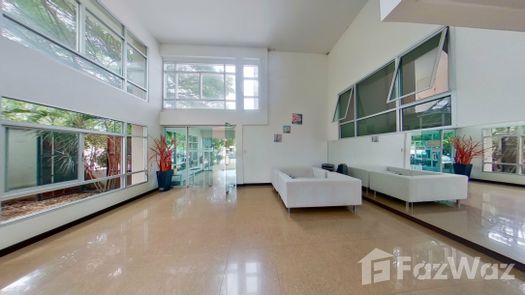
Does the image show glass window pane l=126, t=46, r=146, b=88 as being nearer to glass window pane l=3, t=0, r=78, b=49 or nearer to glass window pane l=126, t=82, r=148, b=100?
glass window pane l=126, t=82, r=148, b=100

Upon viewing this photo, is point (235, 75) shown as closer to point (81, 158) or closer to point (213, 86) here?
point (213, 86)

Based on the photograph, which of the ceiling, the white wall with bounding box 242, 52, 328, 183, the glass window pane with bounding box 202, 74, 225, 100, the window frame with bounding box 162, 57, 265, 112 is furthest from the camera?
the white wall with bounding box 242, 52, 328, 183

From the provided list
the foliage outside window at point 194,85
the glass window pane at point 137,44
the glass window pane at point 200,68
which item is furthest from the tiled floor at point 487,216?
the glass window pane at point 137,44

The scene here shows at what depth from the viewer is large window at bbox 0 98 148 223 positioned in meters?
2.78

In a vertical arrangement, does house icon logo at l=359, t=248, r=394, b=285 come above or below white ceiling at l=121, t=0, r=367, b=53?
below

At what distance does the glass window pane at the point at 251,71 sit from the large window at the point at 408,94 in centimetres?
354

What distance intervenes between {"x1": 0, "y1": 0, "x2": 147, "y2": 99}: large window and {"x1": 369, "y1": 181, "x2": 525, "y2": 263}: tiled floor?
7.18 metres

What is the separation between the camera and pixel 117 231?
3.31 m

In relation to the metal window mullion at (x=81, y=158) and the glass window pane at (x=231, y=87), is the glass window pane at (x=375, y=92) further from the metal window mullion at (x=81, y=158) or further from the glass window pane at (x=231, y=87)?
the metal window mullion at (x=81, y=158)

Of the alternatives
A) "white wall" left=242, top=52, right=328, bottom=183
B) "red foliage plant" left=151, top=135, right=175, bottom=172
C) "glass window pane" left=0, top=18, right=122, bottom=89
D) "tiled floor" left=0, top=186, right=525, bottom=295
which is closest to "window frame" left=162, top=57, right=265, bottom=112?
"white wall" left=242, top=52, right=328, bottom=183

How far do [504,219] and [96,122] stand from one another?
7845mm

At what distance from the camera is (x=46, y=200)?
332 centimetres

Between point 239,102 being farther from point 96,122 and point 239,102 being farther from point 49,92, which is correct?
point 49,92

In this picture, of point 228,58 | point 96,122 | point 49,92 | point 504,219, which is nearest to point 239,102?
point 228,58
